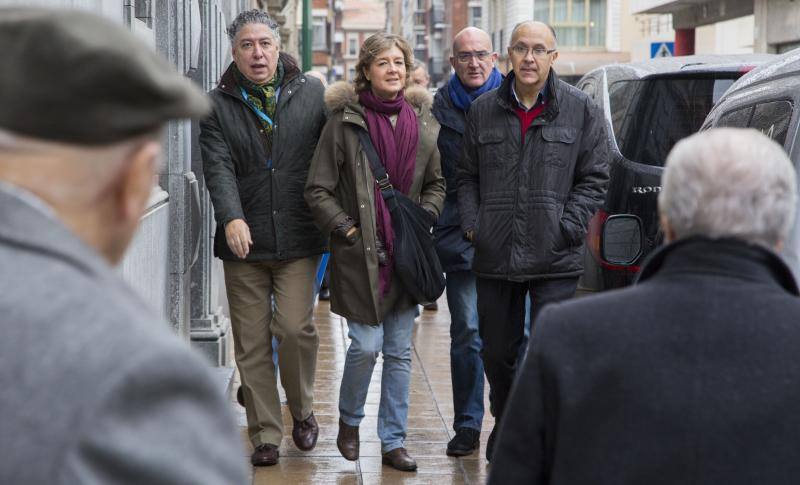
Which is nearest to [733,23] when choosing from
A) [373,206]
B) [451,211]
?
[451,211]

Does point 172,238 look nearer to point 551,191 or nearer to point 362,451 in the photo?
point 362,451

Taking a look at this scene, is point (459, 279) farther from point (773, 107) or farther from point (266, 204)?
point (773, 107)

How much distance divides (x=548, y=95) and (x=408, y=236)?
33.0 inches

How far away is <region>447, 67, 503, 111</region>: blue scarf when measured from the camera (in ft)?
21.4

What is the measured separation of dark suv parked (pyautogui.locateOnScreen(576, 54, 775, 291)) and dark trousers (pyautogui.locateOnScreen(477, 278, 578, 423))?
113 centimetres

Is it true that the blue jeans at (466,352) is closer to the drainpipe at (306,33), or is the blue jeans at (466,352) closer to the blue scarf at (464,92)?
the blue scarf at (464,92)

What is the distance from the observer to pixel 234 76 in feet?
20.2

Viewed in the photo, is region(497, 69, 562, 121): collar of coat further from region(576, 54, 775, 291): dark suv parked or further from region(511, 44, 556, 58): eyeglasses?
region(576, 54, 775, 291): dark suv parked

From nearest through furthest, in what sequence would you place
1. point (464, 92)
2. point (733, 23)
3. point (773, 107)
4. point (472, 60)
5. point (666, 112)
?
point (773, 107) < point (464, 92) < point (472, 60) < point (666, 112) < point (733, 23)

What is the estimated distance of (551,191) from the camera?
572 cm

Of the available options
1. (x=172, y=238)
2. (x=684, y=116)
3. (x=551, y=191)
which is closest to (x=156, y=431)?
(x=551, y=191)

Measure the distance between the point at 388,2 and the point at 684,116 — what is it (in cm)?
14761

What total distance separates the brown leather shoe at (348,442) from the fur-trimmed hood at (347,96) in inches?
54.7

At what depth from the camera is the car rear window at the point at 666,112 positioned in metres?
7.71
